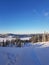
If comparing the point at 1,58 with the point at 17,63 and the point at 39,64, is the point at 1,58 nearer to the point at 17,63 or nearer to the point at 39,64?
the point at 17,63

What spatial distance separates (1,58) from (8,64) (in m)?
1.05

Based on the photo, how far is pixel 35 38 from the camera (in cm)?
3256

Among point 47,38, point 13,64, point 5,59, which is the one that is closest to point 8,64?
point 13,64

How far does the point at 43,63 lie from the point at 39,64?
1.10 ft

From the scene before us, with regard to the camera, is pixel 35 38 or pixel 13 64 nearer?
pixel 13 64

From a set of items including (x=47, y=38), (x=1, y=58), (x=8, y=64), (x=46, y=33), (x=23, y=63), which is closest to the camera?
(x=8, y=64)

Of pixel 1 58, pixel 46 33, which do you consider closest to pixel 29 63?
pixel 1 58

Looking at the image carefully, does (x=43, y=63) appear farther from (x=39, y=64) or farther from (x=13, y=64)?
(x=13, y=64)

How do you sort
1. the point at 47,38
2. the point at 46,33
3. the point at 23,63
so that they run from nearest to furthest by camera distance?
1. the point at 23,63
2. the point at 47,38
3. the point at 46,33

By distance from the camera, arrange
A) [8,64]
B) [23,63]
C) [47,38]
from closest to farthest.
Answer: [8,64], [23,63], [47,38]

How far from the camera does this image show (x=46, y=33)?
1314 inches

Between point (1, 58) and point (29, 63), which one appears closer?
point (29, 63)

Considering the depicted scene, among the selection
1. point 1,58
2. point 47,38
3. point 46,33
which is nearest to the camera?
point 1,58

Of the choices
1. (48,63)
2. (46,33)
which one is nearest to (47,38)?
(46,33)
